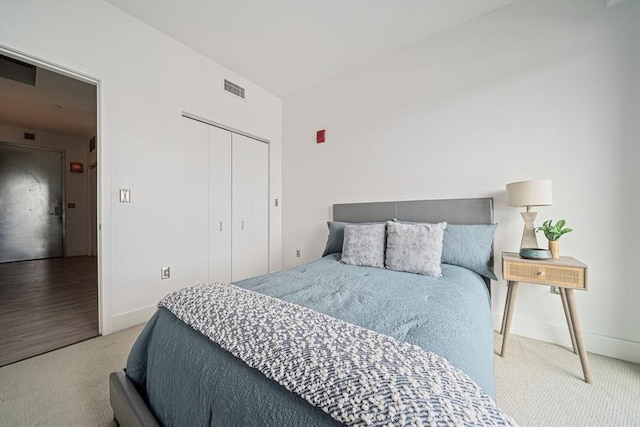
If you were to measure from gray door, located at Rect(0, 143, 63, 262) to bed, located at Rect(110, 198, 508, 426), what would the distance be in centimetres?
598

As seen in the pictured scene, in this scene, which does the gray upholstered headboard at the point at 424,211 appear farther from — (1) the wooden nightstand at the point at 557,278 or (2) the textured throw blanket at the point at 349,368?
(2) the textured throw blanket at the point at 349,368

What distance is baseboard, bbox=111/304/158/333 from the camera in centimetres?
210

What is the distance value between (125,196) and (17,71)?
2.15 meters

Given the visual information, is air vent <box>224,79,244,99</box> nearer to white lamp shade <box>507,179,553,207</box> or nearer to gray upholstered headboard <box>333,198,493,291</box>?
gray upholstered headboard <box>333,198,493,291</box>

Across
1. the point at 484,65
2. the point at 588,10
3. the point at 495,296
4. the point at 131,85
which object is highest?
the point at 588,10

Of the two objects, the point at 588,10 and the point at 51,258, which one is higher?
the point at 588,10

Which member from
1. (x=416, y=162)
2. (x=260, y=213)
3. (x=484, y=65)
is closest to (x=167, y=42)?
(x=260, y=213)

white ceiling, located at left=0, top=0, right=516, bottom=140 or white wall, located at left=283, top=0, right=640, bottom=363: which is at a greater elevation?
white ceiling, located at left=0, top=0, right=516, bottom=140

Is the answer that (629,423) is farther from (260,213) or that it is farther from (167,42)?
(167,42)

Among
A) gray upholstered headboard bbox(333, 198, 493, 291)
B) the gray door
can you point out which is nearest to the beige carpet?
gray upholstered headboard bbox(333, 198, 493, 291)

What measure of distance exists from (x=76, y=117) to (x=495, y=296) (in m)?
6.69

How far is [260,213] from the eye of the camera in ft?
11.5

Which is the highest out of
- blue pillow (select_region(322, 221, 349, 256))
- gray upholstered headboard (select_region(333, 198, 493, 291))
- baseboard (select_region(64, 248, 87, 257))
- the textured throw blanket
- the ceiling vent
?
the ceiling vent

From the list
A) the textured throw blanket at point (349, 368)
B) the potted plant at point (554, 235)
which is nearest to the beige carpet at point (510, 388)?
the potted plant at point (554, 235)
